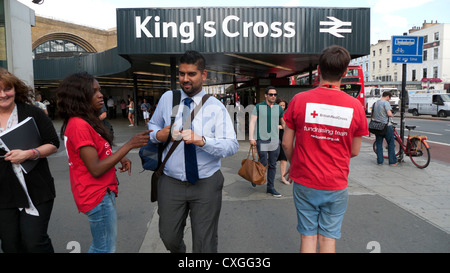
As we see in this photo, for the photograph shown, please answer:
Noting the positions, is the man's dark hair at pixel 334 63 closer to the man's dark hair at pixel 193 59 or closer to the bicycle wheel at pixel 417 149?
the man's dark hair at pixel 193 59

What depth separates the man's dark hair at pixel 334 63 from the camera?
7.00 feet

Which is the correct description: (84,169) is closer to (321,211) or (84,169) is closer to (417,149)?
(321,211)

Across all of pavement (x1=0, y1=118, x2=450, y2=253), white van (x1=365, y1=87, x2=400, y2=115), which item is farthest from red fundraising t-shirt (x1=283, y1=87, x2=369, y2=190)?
white van (x1=365, y1=87, x2=400, y2=115)

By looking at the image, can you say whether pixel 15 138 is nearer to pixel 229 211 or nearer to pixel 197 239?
pixel 197 239

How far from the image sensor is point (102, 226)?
83.1 inches

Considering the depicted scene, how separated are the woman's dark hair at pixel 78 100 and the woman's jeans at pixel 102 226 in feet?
1.63

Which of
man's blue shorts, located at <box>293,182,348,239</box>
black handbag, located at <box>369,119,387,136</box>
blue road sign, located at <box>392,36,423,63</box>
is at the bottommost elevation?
man's blue shorts, located at <box>293,182,348,239</box>

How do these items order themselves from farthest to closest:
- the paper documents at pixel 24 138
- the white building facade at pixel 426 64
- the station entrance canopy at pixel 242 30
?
the white building facade at pixel 426 64, the station entrance canopy at pixel 242 30, the paper documents at pixel 24 138

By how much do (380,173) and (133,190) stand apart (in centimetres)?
522

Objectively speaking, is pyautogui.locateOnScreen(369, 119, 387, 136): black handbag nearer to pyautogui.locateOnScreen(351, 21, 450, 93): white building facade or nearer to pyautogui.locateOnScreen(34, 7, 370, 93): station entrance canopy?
pyautogui.locateOnScreen(34, 7, 370, 93): station entrance canopy

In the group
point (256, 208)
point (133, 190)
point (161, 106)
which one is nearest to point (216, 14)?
point (133, 190)

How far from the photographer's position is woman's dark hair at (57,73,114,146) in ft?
6.78

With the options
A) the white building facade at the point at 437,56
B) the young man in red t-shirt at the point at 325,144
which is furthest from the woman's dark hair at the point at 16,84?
the white building facade at the point at 437,56

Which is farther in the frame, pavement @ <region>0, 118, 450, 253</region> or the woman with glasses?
pavement @ <region>0, 118, 450, 253</region>
